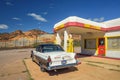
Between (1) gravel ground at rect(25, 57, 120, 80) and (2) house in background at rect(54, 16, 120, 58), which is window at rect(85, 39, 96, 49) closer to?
(2) house in background at rect(54, 16, 120, 58)

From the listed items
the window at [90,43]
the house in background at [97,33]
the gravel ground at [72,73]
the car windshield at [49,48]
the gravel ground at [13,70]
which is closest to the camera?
the gravel ground at [72,73]

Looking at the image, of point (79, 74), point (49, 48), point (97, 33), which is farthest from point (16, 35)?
point (79, 74)

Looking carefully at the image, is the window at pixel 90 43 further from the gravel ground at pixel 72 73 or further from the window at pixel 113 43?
the gravel ground at pixel 72 73

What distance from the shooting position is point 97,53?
15383mm

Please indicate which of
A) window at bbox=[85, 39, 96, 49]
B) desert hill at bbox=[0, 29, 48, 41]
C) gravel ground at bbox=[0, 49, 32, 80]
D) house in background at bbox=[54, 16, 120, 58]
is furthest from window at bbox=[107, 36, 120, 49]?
desert hill at bbox=[0, 29, 48, 41]

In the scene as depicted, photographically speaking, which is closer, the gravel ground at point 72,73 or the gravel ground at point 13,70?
the gravel ground at point 72,73

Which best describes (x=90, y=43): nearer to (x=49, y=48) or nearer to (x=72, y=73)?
(x=49, y=48)

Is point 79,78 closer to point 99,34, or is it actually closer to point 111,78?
point 111,78

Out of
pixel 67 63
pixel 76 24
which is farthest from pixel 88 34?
pixel 67 63

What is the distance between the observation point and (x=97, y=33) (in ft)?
50.0

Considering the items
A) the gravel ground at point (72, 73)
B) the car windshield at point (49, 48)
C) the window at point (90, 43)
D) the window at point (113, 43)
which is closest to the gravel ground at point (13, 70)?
the gravel ground at point (72, 73)

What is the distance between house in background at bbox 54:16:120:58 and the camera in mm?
10986

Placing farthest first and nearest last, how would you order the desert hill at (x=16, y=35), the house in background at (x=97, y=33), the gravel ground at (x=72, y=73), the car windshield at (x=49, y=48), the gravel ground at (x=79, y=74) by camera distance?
1. the desert hill at (x=16, y=35)
2. the house in background at (x=97, y=33)
3. the car windshield at (x=49, y=48)
4. the gravel ground at (x=72, y=73)
5. the gravel ground at (x=79, y=74)

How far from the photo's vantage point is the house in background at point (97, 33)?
11.0 metres
